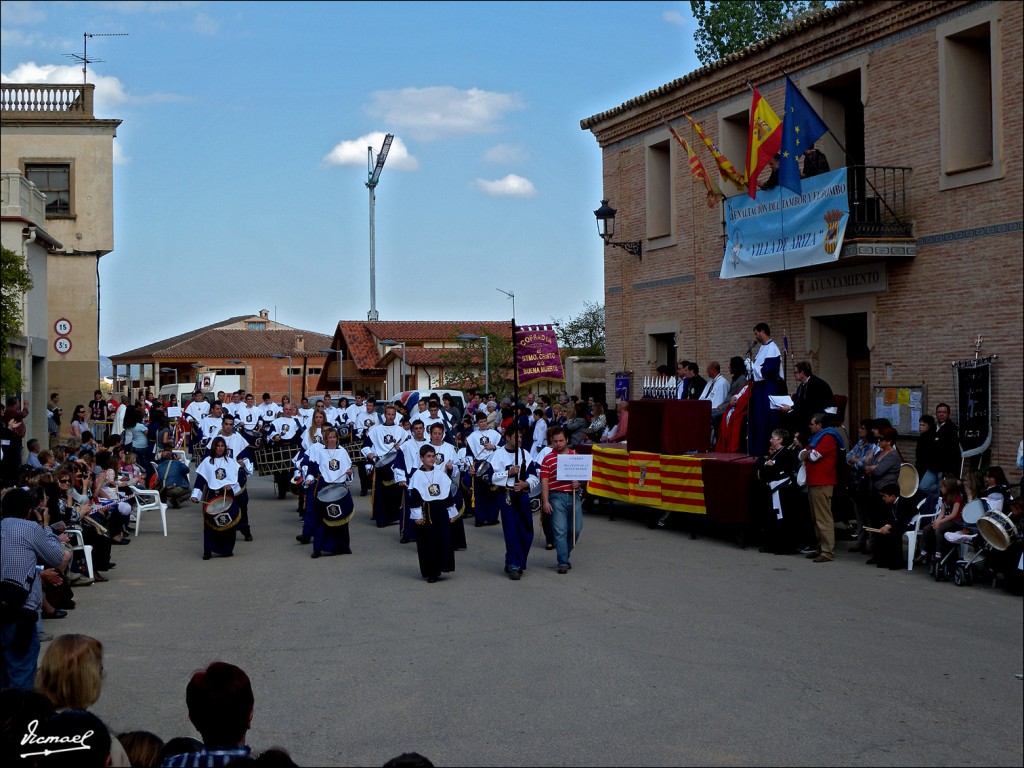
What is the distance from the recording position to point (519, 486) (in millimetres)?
13391

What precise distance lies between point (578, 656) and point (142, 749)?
5.17 metres

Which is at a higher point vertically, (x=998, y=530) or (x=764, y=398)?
(x=764, y=398)

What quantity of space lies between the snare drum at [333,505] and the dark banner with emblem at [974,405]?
8636 millimetres

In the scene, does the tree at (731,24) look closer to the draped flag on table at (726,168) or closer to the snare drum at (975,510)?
the draped flag on table at (726,168)

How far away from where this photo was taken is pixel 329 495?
15133 mm

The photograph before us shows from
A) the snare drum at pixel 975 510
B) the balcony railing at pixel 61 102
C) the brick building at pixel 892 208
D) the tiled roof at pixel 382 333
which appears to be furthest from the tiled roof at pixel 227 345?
the snare drum at pixel 975 510

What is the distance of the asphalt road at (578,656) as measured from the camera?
6.84 meters

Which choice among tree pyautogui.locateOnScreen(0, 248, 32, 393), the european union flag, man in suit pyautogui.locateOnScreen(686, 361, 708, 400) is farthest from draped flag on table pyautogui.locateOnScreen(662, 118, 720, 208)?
tree pyautogui.locateOnScreen(0, 248, 32, 393)

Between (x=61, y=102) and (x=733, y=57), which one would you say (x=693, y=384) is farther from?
(x=61, y=102)

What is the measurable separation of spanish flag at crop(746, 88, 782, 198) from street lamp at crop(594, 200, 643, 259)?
6.06 metres

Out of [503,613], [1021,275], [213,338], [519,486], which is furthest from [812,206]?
[213,338]

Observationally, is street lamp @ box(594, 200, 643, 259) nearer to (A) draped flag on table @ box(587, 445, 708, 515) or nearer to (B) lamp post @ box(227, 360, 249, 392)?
(A) draped flag on table @ box(587, 445, 708, 515)

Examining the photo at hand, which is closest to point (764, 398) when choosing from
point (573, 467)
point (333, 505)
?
point (573, 467)

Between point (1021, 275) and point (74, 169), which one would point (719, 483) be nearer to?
point (1021, 275)
